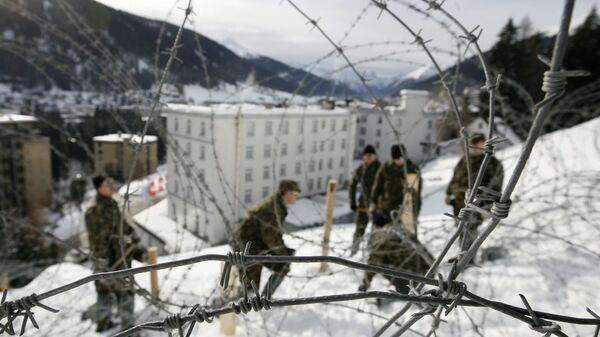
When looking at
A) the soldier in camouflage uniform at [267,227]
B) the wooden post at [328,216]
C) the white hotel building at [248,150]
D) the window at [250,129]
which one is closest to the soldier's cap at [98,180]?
the soldier in camouflage uniform at [267,227]

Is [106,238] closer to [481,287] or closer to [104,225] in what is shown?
[104,225]

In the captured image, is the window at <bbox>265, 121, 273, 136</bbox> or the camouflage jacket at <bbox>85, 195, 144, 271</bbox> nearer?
the camouflage jacket at <bbox>85, 195, 144, 271</bbox>

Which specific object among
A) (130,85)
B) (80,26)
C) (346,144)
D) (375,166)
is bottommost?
(346,144)

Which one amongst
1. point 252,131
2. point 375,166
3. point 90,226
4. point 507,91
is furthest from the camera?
point 252,131

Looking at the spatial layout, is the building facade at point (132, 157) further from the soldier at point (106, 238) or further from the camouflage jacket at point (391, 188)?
the camouflage jacket at point (391, 188)

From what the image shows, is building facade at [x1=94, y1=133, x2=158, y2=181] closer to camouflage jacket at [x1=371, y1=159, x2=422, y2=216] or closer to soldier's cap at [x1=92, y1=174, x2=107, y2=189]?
soldier's cap at [x1=92, y1=174, x2=107, y2=189]

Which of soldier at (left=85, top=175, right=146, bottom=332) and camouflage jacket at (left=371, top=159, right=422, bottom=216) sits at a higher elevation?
camouflage jacket at (left=371, top=159, right=422, bottom=216)

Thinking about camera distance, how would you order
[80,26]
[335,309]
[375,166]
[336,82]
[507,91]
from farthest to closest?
[507,91], [375,166], [335,309], [336,82], [80,26]

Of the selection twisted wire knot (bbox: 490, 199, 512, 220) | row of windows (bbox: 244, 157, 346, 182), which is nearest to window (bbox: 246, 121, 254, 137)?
row of windows (bbox: 244, 157, 346, 182)

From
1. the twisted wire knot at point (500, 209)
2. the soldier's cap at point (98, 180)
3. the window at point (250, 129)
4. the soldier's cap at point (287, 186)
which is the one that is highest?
the twisted wire knot at point (500, 209)

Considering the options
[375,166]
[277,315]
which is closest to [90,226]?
[277,315]

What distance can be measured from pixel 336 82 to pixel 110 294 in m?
3.57

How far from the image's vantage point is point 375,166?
19.6 ft

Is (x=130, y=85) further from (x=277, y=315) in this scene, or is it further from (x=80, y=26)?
(x=277, y=315)
